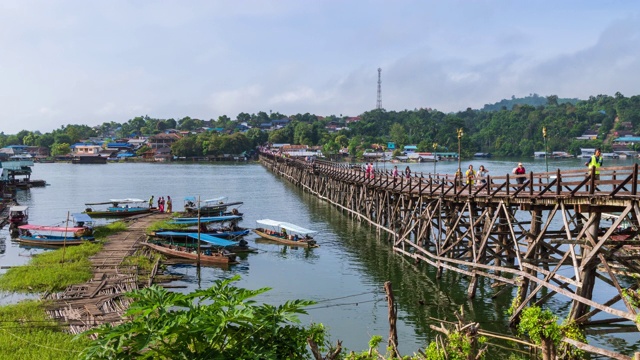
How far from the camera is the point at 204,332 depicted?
8.45 meters

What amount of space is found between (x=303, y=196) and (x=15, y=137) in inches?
6375

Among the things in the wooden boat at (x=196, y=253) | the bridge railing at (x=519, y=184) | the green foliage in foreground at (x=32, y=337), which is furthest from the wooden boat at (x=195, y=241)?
the green foliage in foreground at (x=32, y=337)

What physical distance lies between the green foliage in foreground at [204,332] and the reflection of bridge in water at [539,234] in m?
9.13

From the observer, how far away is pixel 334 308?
22.3 m

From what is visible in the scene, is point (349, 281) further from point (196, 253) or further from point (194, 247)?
point (194, 247)

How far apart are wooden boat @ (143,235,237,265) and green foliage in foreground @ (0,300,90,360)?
10.9 meters

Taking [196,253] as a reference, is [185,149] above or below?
above

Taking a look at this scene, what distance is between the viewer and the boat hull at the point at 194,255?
97.7ft

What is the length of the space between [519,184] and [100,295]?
671 inches

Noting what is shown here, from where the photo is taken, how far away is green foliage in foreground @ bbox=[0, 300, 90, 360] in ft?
50.3

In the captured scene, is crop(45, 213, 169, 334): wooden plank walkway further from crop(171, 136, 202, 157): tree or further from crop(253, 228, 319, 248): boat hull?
crop(171, 136, 202, 157): tree

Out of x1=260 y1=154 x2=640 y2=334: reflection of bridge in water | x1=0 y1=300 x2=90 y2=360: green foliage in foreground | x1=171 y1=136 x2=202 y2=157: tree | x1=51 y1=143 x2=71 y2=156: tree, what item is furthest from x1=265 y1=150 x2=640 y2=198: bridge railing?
x1=51 y1=143 x2=71 y2=156: tree

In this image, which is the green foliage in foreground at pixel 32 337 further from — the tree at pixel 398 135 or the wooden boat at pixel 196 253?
the tree at pixel 398 135

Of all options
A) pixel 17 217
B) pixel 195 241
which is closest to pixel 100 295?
pixel 195 241
